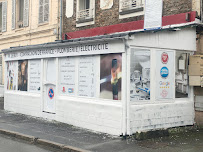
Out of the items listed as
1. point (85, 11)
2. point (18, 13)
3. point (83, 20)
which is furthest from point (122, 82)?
point (18, 13)

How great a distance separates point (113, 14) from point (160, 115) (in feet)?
18.8

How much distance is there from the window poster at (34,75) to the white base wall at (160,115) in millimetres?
5047

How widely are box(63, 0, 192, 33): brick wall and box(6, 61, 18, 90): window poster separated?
339 centimetres

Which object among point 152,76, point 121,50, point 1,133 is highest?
point 121,50

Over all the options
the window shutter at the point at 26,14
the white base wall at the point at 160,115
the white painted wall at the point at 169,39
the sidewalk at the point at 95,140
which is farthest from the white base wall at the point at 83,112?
the window shutter at the point at 26,14

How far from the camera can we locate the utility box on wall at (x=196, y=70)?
29.8ft

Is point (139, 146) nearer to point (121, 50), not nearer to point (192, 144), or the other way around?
point (192, 144)

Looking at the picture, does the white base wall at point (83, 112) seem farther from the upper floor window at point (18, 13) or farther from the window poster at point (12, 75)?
the upper floor window at point (18, 13)

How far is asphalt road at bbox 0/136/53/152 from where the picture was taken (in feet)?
23.4

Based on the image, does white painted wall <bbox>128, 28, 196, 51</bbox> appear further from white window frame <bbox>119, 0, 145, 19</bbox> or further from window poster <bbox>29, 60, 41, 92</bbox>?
window poster <bbox>29, 60, 41, 92</bbox>

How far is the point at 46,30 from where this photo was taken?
1617cm

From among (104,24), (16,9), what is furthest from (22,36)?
(104,24)

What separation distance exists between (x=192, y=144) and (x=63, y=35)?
379 inches

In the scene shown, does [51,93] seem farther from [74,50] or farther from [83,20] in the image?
[83,20]
